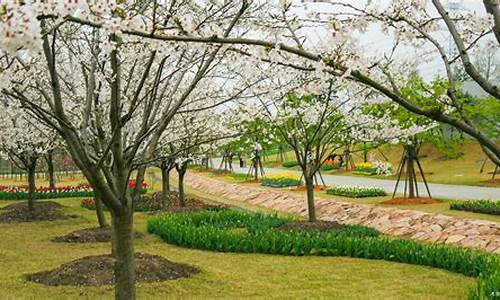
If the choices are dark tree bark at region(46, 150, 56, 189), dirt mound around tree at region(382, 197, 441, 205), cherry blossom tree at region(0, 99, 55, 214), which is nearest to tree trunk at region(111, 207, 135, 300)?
cherry blossom tree at region(0, 99, 55, 214)

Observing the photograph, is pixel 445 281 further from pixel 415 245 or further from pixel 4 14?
pixel 4 14

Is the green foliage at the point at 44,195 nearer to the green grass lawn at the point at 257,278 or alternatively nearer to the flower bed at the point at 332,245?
the flower bed at the point at 332,245

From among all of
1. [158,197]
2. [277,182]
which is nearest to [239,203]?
[158,197]

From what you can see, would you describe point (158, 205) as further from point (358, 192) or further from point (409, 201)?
point (409, 201)

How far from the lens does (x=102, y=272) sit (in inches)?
302

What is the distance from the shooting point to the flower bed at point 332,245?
791cm

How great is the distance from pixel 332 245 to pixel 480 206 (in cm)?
562

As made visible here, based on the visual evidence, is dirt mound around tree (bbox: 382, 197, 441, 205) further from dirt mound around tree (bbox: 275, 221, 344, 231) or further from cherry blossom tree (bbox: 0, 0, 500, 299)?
cherry blossom tree (bbox: 0, 0, 500, 299)

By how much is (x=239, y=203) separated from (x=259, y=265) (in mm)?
10723

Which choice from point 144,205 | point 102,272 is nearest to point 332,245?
point 102,272

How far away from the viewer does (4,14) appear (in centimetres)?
200

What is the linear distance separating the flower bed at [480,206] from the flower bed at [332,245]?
3.74 meters

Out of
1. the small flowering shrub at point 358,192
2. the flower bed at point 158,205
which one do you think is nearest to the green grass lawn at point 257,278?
the flower bed at point 158,205

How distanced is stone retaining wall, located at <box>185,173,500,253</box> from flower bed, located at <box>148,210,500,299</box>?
1014 mm
